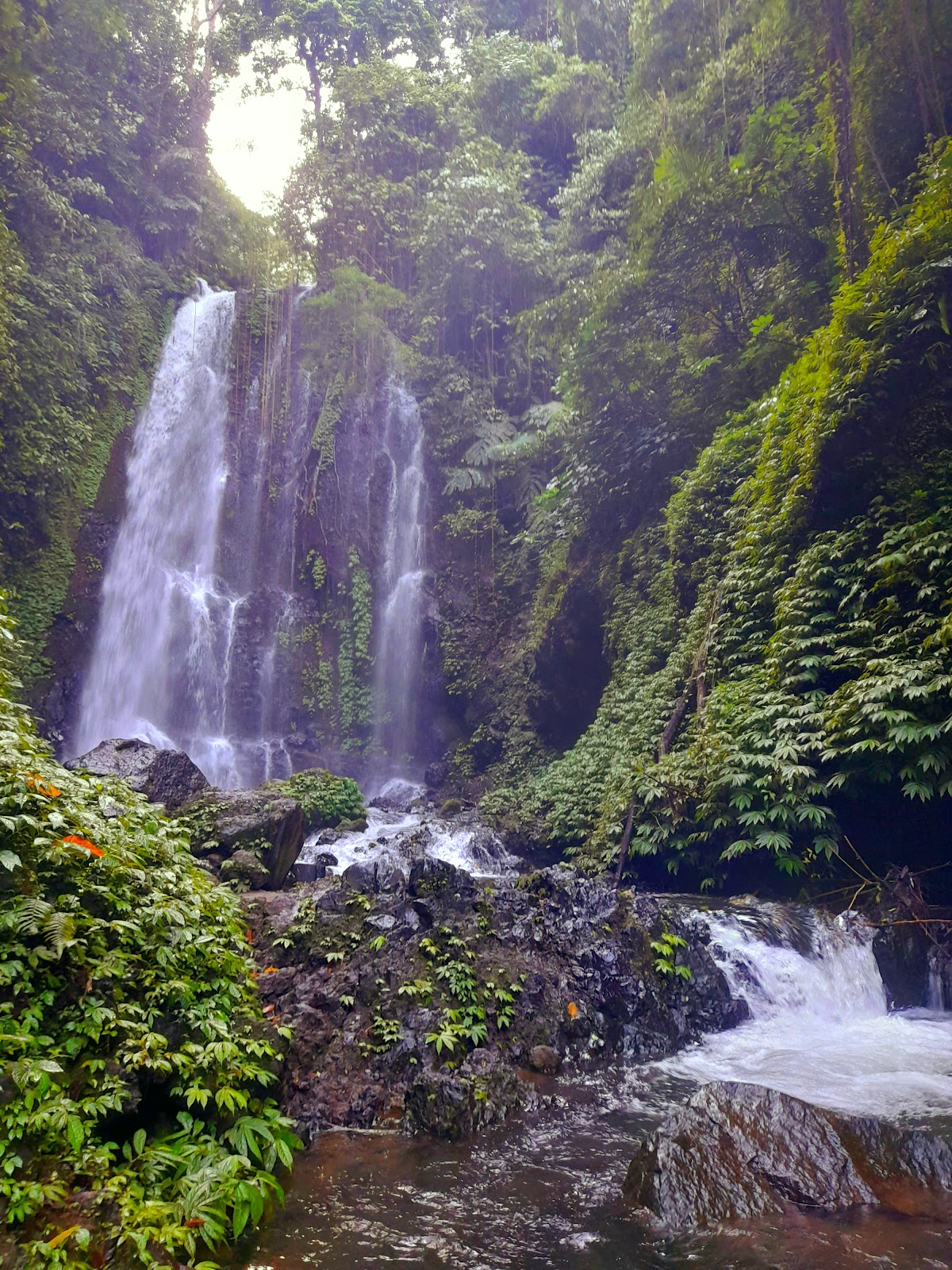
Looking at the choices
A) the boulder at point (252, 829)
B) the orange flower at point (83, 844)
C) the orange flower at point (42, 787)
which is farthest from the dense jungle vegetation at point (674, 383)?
the orange flower at point (42, 787)

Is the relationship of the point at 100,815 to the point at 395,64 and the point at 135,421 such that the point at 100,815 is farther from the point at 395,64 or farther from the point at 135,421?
the point at 395,64

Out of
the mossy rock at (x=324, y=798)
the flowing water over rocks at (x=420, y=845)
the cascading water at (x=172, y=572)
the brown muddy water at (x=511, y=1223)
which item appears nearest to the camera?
the brown muddy water at (x=511, y=1223)

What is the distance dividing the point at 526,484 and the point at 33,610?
1212cm

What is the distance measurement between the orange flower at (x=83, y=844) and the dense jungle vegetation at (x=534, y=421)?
0.07 m

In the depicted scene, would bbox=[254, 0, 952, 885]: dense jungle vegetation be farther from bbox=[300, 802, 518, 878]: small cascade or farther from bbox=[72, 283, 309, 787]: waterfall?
bbox=[72, 283, 309, 787]: waterfall

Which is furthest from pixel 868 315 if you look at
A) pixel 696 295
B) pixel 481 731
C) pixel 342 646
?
pixel 342 646

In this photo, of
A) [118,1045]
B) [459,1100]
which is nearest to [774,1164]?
[459,1100]

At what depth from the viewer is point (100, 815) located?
13.3ft

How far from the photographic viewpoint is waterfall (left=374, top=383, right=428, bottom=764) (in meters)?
18.7

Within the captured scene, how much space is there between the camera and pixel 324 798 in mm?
13219

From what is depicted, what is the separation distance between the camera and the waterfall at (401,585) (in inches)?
735

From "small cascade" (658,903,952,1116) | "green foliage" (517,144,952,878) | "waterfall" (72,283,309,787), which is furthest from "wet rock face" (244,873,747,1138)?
"waterfall" (72,283,309,787)

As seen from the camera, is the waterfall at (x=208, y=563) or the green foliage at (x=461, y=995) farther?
the waterfall at (x=208, y=563)

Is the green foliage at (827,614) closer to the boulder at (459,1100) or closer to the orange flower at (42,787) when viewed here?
the boulder at (459,1100)
